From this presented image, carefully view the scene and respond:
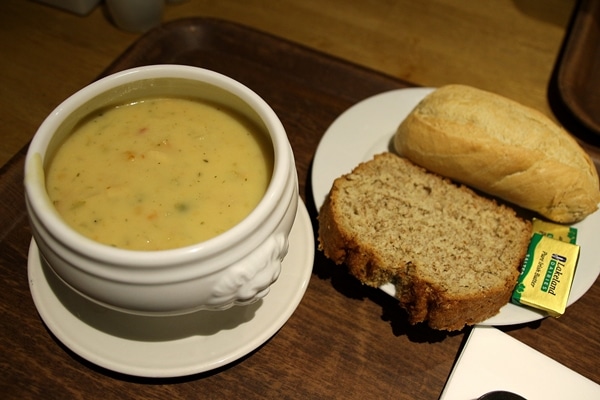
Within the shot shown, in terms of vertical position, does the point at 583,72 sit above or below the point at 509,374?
above

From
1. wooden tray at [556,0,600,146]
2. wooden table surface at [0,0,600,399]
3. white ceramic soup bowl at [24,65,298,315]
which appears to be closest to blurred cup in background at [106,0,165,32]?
wooden table surface at [0,0,600,399]

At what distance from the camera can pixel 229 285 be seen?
72 centimetres

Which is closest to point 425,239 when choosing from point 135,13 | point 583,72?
point 583,72

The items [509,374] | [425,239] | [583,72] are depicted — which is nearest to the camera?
[509,374]

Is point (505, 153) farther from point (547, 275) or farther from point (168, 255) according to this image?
point (168, 255)

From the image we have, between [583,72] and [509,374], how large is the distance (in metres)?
1.11

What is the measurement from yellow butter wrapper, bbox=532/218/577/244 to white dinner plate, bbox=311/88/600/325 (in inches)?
1.0

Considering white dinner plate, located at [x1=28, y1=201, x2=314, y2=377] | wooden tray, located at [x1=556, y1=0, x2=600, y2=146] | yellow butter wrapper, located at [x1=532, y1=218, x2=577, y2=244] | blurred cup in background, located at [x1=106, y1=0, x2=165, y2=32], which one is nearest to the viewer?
white dinner plate, located at [x1=28, y1=201, x2=314, y2=377]

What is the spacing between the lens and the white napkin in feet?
3.12

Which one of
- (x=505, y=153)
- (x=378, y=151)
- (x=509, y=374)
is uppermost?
(x=505, y=153)

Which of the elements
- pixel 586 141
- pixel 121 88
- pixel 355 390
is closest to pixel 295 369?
pixel 355 390

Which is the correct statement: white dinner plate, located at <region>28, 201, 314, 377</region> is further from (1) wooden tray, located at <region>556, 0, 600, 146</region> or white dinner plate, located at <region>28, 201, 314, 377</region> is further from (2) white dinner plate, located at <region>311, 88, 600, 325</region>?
(1) wooden tray, located at <region>556, 0, 600, 146</region>

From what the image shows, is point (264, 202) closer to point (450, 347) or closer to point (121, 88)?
point (121, 88)

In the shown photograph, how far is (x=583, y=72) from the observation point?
5.39 feet
